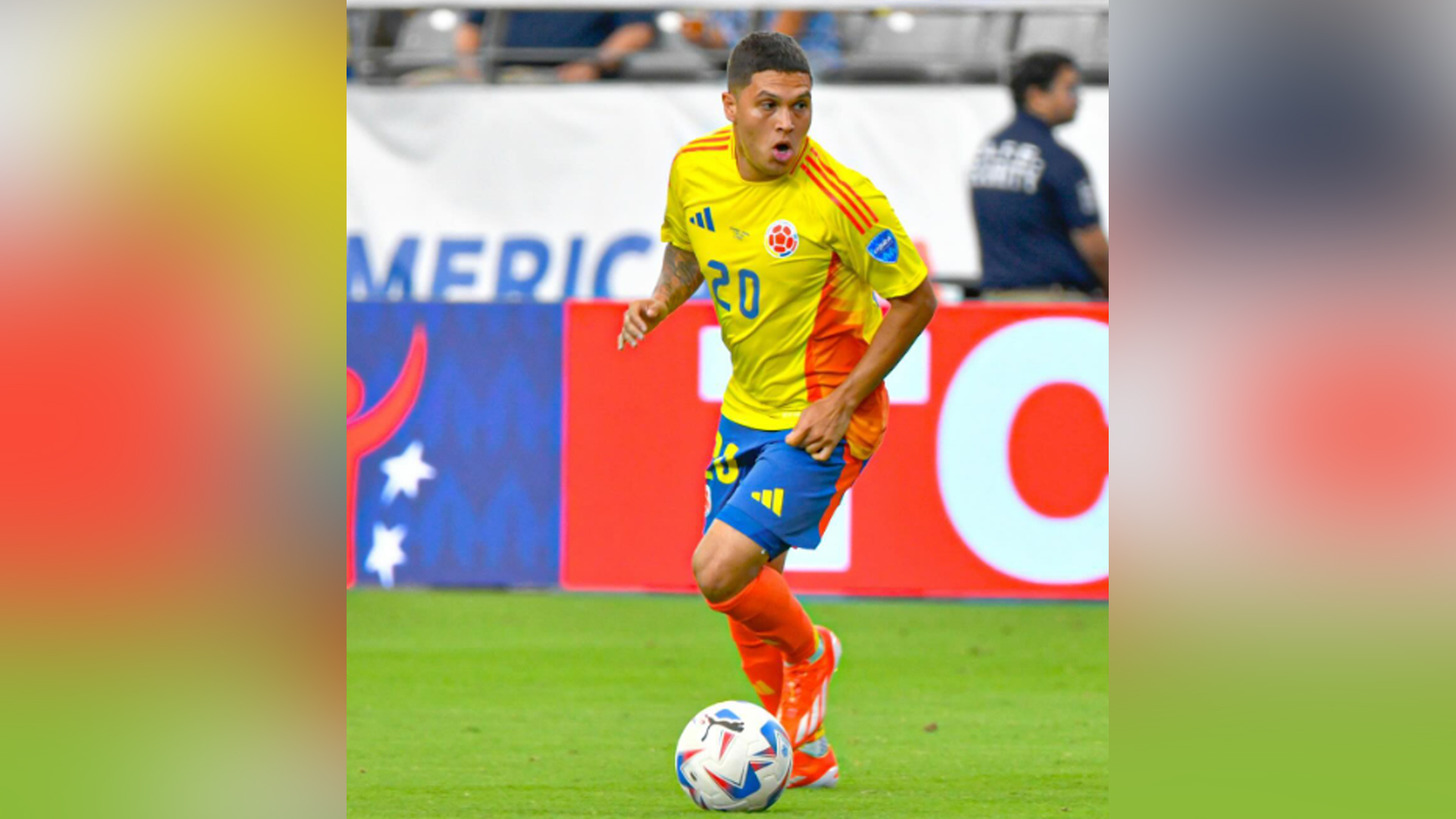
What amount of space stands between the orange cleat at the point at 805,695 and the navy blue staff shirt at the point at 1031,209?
4.42m

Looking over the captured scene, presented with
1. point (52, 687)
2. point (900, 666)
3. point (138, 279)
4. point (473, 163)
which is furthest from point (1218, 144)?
point (473, 163)

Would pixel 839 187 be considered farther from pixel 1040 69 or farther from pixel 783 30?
pixel 783 30

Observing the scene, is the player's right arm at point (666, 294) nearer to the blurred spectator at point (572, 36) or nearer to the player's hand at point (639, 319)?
the player's hand at point (639, 319)

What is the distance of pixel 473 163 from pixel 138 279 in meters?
10.0

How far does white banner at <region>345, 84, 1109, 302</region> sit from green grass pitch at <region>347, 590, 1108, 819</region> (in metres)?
2.79

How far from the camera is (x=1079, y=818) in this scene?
4883 millimetres

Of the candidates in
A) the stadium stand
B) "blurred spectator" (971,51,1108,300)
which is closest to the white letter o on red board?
"blurred spectator" (971,51,1108,300)

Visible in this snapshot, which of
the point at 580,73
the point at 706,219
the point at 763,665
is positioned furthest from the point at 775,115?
the point at 580,73

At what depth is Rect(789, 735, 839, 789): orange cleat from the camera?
17.8 feet

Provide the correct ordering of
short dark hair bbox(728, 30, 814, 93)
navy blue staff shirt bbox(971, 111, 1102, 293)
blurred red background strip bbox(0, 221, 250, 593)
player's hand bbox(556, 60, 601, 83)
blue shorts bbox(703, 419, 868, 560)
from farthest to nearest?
player's hand bbox(556, 60, 601, 83) → navy blue staff shirt bbox(971, 111, 1102, 293) → blue shorts bbox(703, 419, 868, 560) → short dark hair bbox(728, 30, 814, 93) → blurred red background strip bbox(0, 221, 250, 593)

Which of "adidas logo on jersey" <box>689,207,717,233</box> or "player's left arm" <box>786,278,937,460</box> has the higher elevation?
"adidas logo on jersey" <box>689,207,717,233</box>

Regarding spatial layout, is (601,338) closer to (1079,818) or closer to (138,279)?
(1079,818)

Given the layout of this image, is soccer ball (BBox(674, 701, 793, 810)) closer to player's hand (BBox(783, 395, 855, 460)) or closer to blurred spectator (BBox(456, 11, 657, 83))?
player's hand (BBox(783, 395, 855, 460))

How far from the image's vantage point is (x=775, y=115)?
5156mm
